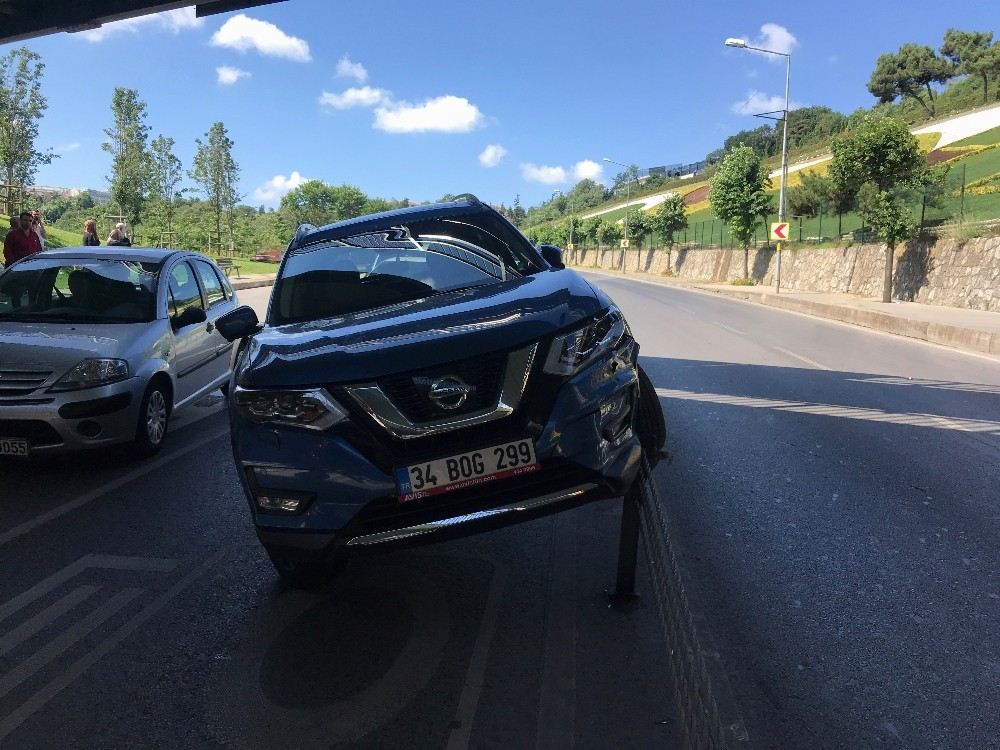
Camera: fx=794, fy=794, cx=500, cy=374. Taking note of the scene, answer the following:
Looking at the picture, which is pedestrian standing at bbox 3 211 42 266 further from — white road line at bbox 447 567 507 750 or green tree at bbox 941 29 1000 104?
green tree at bbox 941 29 1000 104

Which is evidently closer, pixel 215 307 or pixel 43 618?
pixel 43 618

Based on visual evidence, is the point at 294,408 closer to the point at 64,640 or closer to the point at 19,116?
the point at 64,640

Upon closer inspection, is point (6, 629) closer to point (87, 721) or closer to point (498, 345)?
point (87, 721)

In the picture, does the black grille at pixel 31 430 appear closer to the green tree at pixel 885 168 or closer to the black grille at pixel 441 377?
the black grille at pixel 441 377

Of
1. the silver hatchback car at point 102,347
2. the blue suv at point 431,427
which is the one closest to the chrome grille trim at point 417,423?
the blue suv at point 431,427

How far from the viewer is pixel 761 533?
4367 millimetres

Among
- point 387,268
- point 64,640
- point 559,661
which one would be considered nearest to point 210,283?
point 387,268

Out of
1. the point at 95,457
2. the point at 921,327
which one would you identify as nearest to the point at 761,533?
the point at 95,457

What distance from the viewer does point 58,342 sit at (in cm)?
578

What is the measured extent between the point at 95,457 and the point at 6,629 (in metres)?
3.23

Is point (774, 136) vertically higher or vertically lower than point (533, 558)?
higher

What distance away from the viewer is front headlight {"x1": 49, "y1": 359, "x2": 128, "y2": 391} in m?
5.54

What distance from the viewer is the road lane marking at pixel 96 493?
15.1 feet

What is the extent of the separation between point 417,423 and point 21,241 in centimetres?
1209
